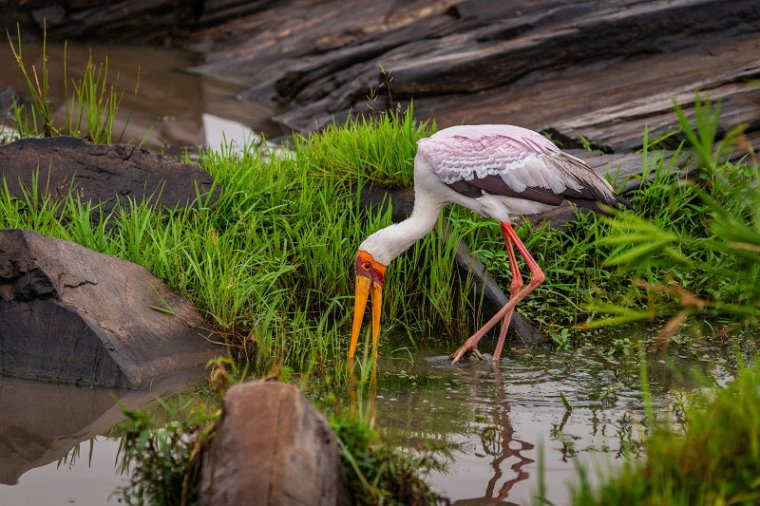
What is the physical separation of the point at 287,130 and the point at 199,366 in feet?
17.6

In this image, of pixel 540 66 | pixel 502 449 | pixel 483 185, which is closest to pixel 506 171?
pixel 483 185

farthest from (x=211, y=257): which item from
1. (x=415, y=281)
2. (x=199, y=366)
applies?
(x=415, y=281)

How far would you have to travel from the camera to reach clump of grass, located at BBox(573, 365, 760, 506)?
2.91 metres

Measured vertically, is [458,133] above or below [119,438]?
above

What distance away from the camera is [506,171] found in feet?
18.1

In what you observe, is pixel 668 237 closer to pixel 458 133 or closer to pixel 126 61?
pixel 458 133

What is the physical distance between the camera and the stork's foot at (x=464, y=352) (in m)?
5.52

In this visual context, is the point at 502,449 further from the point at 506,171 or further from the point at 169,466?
the point at 506,171

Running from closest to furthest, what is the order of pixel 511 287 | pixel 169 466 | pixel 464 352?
pixel 169 466, pixel 464 352, pixel 511 287

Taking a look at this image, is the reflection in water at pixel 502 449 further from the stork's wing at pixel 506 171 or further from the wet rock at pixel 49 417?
the wet rock at pixel 49 417

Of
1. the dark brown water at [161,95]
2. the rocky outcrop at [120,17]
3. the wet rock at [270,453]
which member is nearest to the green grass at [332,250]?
the wet rock at [270,453]

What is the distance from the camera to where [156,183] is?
6.16 metres

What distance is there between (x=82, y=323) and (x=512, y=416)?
6.21 ft

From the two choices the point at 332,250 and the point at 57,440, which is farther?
the point at 332,250
